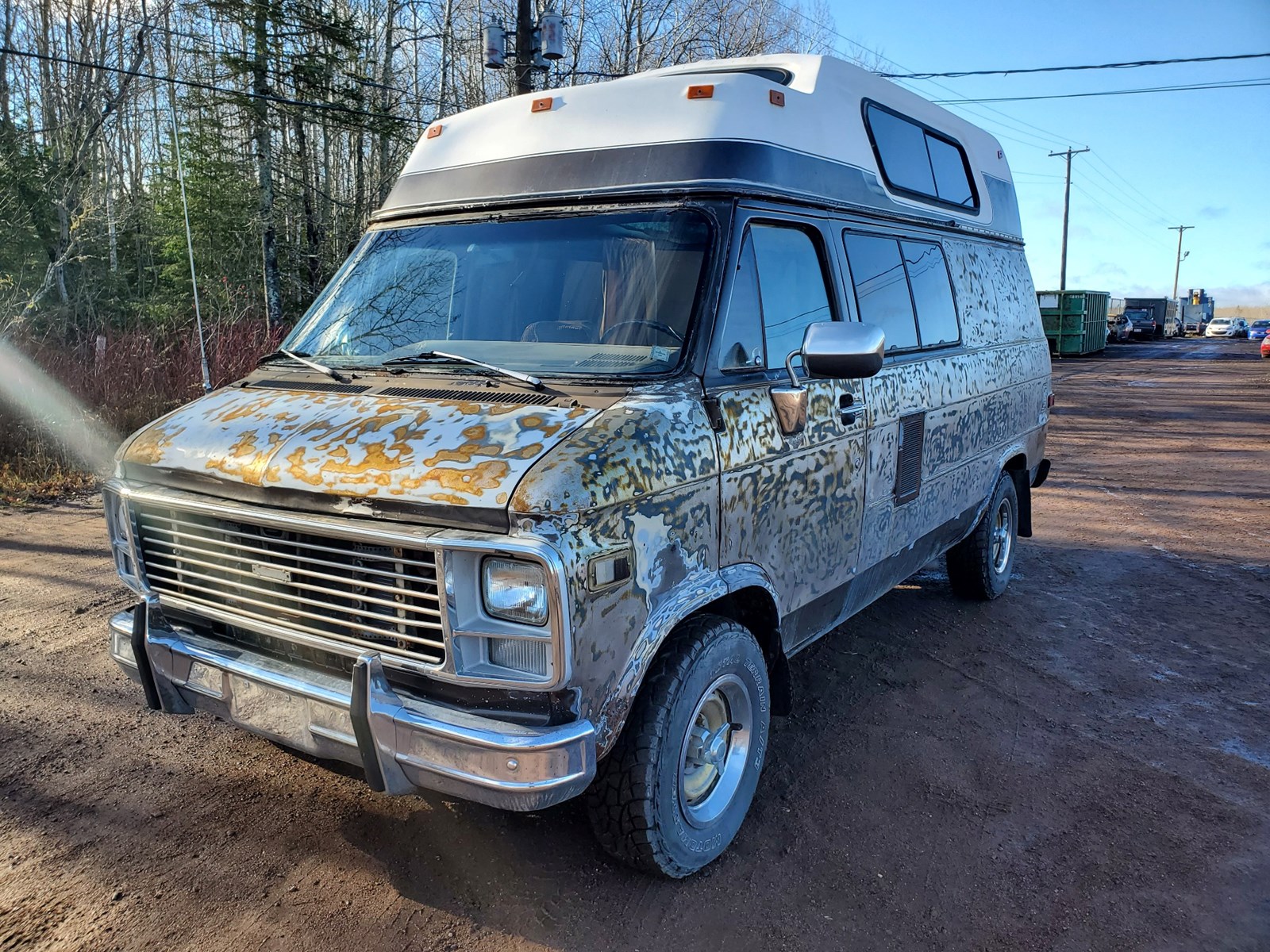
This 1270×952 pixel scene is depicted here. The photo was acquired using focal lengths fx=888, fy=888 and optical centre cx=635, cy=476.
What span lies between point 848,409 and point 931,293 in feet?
4.65

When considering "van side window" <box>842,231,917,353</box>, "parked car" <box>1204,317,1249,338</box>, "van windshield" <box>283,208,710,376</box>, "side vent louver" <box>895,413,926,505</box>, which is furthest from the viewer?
"parked car" <box>1204,317,1249,338</box>

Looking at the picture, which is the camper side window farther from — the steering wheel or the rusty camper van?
the steering wheel

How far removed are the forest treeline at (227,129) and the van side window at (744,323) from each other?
427 inches

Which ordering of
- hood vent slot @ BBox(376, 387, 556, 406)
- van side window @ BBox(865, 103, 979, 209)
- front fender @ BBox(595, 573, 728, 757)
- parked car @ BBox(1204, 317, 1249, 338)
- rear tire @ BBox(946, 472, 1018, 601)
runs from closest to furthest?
front fender @ BBox(595, 573, 728, 757), hood vent slot @ BBox(376, 387, 556, 406), van side window @ BBox(865, 103, 979, 209), rear tire @ BBox(946, 472, 1018, 601), parked car @ BBox(1204, 317, 1249, 338)

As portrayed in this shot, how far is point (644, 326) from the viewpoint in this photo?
3184 mm

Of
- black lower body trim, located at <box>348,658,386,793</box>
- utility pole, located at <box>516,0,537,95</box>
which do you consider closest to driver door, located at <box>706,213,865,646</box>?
black lower body trim, located at <box>348,658,386,793</box>

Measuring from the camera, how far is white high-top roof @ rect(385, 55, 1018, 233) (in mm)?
3381

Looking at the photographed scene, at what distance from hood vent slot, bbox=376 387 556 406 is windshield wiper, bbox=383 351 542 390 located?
0.06 metres

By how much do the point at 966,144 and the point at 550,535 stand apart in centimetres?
461

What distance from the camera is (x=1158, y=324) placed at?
51.6m

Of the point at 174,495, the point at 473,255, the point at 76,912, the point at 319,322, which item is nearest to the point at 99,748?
the point at 76,912

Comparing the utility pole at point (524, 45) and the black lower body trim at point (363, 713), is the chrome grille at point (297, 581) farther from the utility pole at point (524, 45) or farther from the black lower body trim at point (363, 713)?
the utility pole at point (524, 45)

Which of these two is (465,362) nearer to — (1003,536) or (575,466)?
(575,466)

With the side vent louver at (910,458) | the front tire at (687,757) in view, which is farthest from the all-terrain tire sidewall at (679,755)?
the side vent louver at (910,458)
